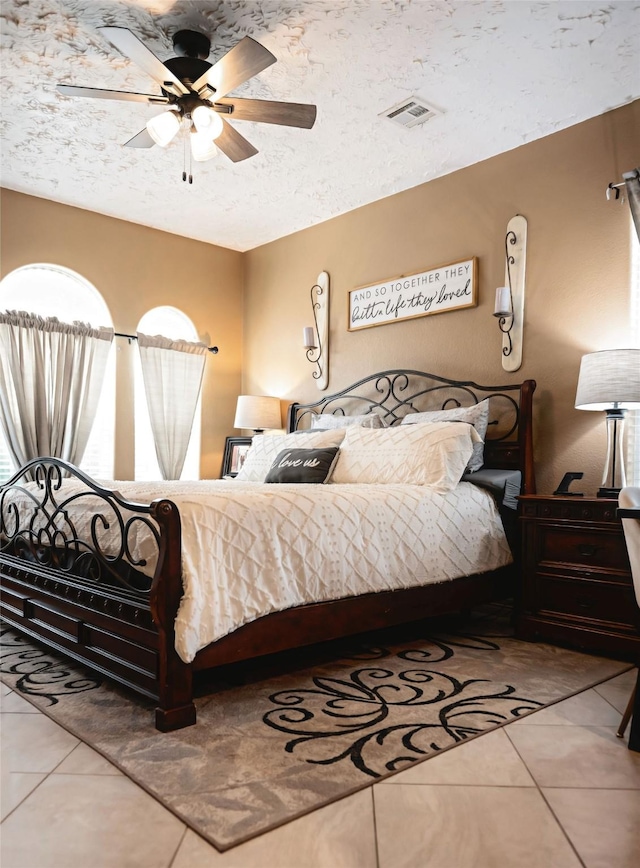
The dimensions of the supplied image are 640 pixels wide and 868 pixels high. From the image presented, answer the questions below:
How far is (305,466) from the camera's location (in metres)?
3.62

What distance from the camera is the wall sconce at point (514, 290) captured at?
3.79m

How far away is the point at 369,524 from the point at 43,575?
1.41m

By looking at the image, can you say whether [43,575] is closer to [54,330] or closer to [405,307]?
[54,330]

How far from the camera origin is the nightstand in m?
2.81

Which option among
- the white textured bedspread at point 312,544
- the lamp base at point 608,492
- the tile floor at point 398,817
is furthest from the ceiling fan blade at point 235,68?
the tile floor at point 398,817

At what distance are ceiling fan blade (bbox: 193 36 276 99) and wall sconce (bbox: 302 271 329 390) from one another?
229 cm

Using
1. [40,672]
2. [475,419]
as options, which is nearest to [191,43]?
[475,419]

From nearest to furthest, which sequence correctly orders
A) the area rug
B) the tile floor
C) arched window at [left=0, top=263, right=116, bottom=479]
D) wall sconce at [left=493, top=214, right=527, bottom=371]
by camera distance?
1. the tile floor
2. the area rug
3. wall sconce at [left=493, top=214, right=527, bottom=371]
4. arched window at [left=0, top=263, right=116, bottom=479]

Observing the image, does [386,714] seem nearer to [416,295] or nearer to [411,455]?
[411,455]

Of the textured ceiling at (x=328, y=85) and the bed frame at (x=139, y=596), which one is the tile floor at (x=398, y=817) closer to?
the bed frame at (x=139, y=596)

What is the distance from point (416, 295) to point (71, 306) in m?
2.49

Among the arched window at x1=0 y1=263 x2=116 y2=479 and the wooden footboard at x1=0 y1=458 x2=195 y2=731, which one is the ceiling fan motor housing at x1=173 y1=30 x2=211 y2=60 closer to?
the wooden footboard at x1=0 y1=458 x2=195 y2=731

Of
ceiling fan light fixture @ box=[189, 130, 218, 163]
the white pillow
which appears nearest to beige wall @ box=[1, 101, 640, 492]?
the white pillow

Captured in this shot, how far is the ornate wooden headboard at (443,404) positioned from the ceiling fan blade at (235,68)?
2.06m
